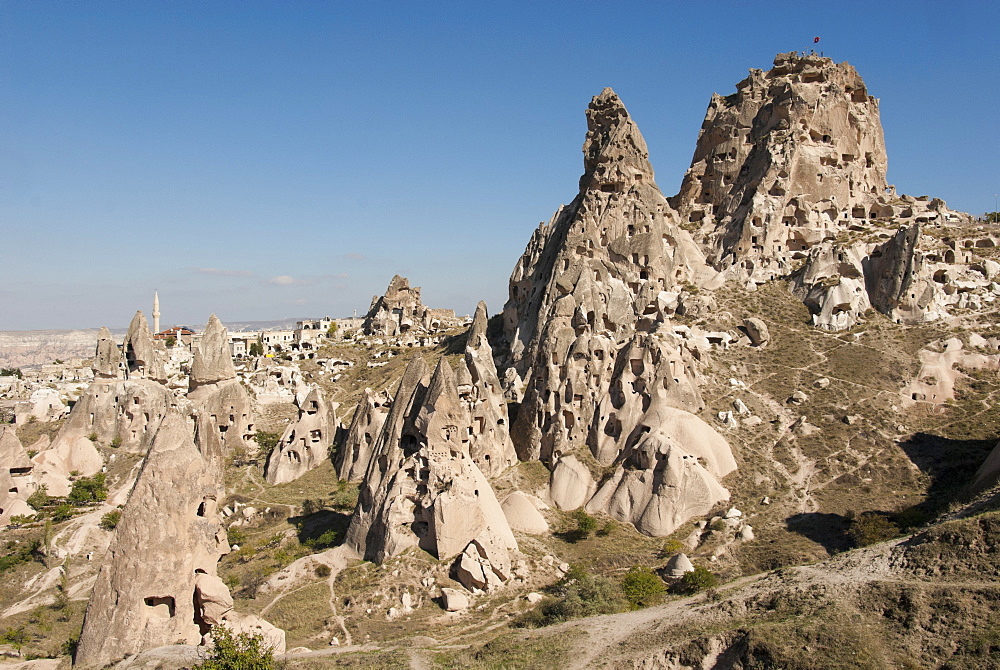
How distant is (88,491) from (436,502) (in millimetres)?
22939

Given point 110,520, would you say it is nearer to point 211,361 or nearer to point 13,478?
point 13,478

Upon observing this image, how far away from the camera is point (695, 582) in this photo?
24.4 meters

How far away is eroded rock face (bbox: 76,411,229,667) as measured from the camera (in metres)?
16.7

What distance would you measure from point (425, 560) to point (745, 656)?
12124 millimetres

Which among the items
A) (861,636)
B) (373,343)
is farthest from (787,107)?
(861,636)

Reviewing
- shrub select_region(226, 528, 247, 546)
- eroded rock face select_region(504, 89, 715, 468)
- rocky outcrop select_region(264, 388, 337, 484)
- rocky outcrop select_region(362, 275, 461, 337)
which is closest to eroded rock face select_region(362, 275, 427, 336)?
rocky outcrop select_region(362, 275, 461, 337)

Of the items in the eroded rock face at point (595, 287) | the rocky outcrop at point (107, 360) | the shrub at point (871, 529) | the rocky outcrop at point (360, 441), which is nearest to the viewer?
the shrub at point (871, 529)

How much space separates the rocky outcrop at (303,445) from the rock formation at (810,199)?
97.8 ft

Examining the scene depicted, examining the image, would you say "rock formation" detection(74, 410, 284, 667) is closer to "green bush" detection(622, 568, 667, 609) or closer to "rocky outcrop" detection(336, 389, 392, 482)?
"green bush" detection(622, 568, 667, 609)

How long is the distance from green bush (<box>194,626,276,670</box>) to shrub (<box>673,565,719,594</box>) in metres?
14.1

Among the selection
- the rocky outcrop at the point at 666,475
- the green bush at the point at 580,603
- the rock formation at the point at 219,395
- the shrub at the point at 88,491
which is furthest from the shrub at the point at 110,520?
the rocky outcrop at the point at 666,475

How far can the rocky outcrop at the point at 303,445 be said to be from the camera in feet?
128

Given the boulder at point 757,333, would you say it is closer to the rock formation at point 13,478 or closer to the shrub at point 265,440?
the shrub at point 265,440

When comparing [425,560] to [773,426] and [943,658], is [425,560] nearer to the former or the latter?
[943,658]
